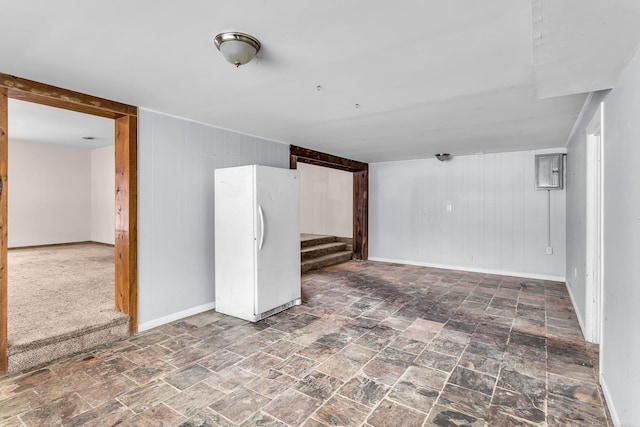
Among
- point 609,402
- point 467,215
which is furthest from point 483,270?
point 609,402

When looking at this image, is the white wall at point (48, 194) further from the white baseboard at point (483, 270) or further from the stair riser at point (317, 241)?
the white baseboard at point (483, 270)

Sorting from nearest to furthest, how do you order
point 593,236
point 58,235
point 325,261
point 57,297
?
point 593,236
point 57,297
point 325,261
point 58,235

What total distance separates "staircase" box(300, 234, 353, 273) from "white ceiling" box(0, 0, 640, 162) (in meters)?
3.18

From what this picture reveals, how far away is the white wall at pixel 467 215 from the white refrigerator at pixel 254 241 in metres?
3.55

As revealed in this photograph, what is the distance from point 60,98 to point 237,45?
1831 millimetres

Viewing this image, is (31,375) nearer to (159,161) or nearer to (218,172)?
→ (159,161)

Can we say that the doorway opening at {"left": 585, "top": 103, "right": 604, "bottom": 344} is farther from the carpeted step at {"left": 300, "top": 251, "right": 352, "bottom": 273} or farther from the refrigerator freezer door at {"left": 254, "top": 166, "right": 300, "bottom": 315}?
the carpeted step at {"left": 300, "top": 251, "right": 352, "bottom": 273}

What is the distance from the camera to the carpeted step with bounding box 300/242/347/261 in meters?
6.22

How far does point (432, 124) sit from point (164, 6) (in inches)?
119

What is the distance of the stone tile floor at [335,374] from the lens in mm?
1941

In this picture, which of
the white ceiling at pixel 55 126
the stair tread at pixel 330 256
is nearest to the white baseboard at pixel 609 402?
the stair tread at pixel 330 256

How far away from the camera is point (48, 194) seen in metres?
7.22

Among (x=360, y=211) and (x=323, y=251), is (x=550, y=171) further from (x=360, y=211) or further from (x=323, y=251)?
(x=323, y=251)

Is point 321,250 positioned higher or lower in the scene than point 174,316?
higher
